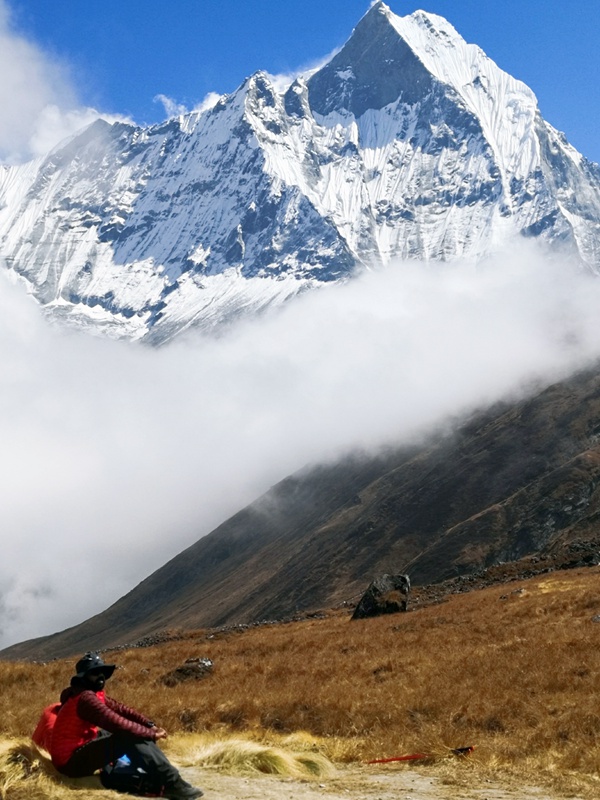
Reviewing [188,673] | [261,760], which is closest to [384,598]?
[188,673]

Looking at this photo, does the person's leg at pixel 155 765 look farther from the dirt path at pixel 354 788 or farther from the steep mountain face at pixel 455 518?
the steep mountain face at pixel 455 518

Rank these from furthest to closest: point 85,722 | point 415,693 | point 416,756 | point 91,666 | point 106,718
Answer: point 415,693 < point 416,756 < point 91,666 < point 85,722 < point 106,718

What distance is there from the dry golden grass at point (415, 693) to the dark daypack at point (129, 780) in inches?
132

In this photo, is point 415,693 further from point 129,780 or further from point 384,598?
point 384,598

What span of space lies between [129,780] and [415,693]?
1091 cm

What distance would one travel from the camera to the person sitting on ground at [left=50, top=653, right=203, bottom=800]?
1334 cm

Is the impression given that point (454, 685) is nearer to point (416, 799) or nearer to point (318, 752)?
point (318, 752)

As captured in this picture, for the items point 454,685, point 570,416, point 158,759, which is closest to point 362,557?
point 570,416

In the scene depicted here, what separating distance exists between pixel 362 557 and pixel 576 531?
6332 centimetres

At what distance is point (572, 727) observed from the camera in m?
18.1

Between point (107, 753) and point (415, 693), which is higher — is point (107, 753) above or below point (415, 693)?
above

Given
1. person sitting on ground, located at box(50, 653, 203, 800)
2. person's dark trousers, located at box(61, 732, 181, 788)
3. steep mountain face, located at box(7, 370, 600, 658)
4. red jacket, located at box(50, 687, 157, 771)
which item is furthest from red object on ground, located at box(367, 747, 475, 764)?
steep mountain face, located at box(7, 370, 600, 658)

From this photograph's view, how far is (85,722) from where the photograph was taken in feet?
45.8

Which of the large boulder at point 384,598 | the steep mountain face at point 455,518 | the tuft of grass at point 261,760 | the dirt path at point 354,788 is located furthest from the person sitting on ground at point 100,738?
the steep mountain face at point 455,518
